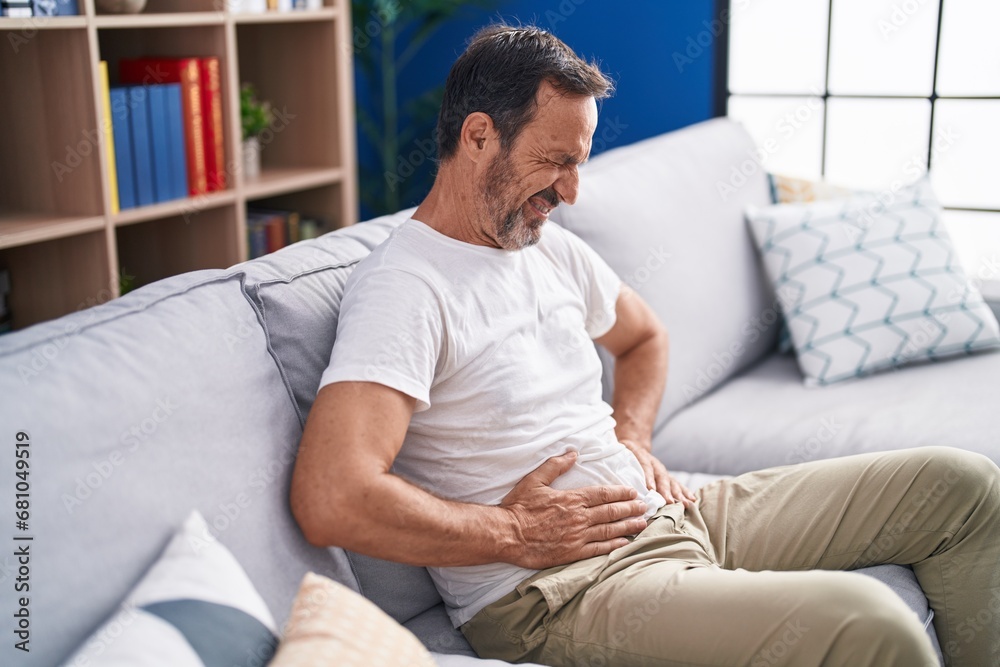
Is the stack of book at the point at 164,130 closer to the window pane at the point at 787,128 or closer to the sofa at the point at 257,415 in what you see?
the sofa at the point at 257,415

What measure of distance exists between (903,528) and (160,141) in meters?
1.99

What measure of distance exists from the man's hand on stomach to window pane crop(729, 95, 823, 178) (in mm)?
2141

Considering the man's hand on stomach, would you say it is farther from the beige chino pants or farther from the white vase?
the white vase

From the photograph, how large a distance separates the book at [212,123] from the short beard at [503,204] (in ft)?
4.88

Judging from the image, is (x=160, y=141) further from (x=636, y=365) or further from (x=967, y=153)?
(x=967, y=153)

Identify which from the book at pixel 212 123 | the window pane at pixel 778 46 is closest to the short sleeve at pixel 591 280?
the book at pixel 212 123

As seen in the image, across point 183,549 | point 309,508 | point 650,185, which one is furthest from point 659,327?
point 183,549

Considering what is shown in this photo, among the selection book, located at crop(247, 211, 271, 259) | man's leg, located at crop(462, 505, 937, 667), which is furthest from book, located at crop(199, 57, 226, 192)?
man's leg, located at crop(462, 505, 937, 667)

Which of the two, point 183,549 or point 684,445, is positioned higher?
Result: point 183,549

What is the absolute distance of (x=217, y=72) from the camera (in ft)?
8.79

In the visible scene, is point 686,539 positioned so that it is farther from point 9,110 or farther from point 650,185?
point 9,110

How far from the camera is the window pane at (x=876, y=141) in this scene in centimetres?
315

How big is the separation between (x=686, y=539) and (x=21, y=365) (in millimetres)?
908

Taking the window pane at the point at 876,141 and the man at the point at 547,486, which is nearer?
the man at the point at 547,486
